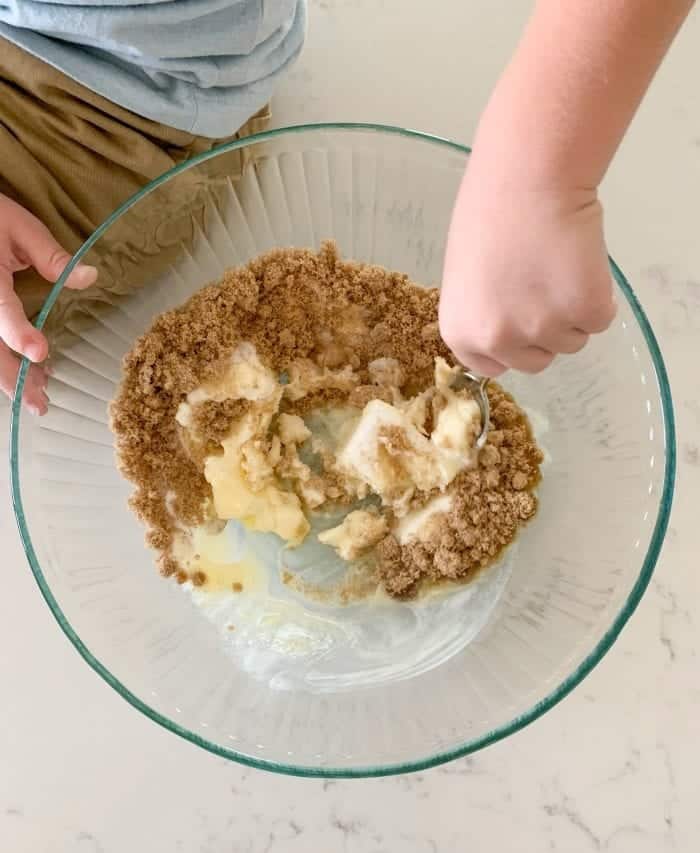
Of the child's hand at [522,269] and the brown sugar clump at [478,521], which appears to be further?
the brown sugar clump at [478,521]

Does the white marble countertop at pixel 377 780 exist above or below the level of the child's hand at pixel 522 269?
below

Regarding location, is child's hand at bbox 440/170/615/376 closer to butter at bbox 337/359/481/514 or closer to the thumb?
butter at bbox 337/359/481/514

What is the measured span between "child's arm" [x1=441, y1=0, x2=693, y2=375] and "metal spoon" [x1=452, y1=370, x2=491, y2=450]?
0.14 m

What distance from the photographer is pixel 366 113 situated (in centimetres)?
76

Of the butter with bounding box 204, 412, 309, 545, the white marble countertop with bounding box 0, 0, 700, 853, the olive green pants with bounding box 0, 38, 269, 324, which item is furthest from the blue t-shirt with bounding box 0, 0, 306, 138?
the white marble countertop with bounding box 0, 0, 700, 853

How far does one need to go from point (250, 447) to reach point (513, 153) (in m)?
0.30

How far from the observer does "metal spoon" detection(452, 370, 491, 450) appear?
0.59 meters

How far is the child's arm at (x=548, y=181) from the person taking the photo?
38 cm

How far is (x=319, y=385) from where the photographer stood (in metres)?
0.64

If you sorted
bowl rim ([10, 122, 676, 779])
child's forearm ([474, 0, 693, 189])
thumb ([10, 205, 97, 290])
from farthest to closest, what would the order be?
thumb ([10, 205, 97, 290]) < bowl rim ([10, 122, 676, 779]) < child's forearm ([474, 0, 693, 189])

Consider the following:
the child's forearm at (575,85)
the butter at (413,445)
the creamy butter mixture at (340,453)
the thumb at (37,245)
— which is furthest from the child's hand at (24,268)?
the child's forearm at (575,85)

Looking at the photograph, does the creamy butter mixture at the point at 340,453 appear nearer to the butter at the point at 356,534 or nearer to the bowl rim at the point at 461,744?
the butter at the point at 356,534

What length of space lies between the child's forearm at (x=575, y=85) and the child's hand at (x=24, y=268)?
0.32 metres

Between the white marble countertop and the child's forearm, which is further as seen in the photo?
the white marble countertop
